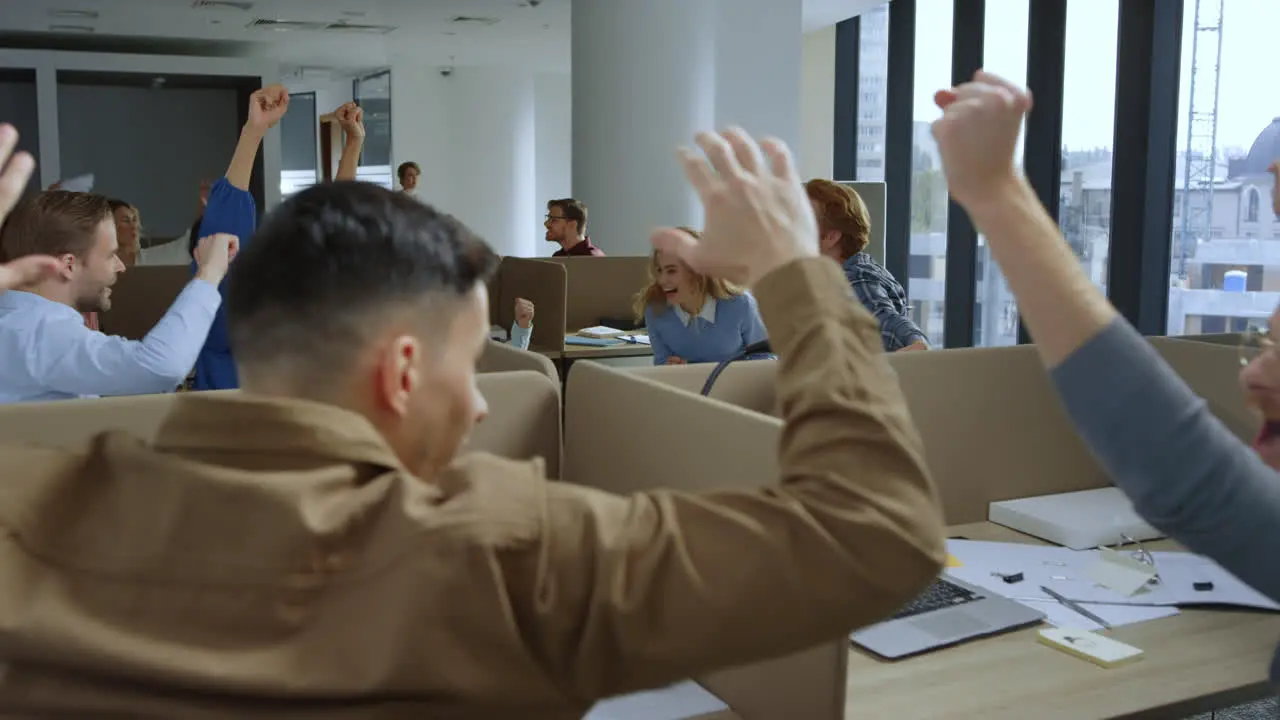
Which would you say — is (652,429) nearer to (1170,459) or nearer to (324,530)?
(1170,459)

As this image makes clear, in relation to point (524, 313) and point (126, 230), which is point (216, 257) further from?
point (126, 230)

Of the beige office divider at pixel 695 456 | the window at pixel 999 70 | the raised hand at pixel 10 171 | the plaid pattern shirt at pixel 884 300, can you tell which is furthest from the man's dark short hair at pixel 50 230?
the window at pixel 999 70

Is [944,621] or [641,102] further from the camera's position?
[641,102]

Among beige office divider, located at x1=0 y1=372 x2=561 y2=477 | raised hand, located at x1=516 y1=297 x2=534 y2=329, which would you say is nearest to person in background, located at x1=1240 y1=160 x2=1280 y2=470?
beige office divider, located at x1=0 y1=372 x2=561 y2=477

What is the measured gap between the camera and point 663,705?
147 cm

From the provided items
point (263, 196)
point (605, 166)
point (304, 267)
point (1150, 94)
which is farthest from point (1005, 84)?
point (263, 196)

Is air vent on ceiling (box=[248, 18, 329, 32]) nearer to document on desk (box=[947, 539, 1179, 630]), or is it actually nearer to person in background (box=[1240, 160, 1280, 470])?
document on desk (box=[947, 539, 1179, 630])

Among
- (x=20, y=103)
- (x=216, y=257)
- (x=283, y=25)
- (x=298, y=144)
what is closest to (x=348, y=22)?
(x=283, y=25)

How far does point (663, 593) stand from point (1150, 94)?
5.60 metres

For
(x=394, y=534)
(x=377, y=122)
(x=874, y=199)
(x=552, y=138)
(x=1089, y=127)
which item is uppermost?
(x=377, y=122)

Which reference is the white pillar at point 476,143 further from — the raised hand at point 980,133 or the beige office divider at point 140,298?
the raised hand at point 980,133

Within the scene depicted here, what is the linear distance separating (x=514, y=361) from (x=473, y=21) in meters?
8.03

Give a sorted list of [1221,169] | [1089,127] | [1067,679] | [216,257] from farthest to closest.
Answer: [1089,127] < [1221,169] < [216,257] < [1067,679]

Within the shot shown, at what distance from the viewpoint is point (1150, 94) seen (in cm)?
550
